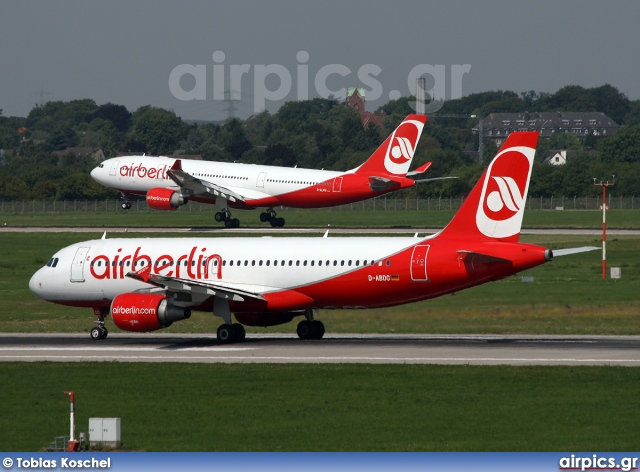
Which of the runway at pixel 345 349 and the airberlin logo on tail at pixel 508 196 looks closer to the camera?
the runway at pixel 345 349

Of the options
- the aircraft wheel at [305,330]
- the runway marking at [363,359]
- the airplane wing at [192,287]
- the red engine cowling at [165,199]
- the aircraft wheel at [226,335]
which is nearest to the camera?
the runway marking at [363,359]

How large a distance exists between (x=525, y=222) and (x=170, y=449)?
8216 centimetres

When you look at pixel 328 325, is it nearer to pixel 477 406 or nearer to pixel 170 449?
pixel 477 406

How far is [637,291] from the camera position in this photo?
54.0 m

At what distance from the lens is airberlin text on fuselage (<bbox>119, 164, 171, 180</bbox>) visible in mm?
89562

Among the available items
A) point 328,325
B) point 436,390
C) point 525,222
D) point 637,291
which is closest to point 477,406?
point 436,390

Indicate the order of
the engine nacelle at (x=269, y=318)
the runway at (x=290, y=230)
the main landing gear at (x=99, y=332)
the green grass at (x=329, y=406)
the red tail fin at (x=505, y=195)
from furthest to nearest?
the runway at (x=290, y=230) → the main landing gear at (x=99, y=332) → the engine nacelle at (x=269, y=318) → the red tail fin at (x=505, y=195) → the green grass at (x=329, y=406)

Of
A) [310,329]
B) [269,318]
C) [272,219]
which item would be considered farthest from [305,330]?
[272,219]

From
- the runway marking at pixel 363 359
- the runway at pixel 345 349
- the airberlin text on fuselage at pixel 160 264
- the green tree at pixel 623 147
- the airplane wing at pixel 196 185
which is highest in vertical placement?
the green tree at pixel 623 147

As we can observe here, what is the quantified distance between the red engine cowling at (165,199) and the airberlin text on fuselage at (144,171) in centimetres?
248

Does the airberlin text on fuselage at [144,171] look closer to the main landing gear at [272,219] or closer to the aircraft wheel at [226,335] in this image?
the main landing gear at [272,219]

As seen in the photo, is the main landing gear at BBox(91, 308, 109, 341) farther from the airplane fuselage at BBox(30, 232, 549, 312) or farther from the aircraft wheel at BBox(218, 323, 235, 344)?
the aircraft wheel at BBox(218, 323, 235, 344)

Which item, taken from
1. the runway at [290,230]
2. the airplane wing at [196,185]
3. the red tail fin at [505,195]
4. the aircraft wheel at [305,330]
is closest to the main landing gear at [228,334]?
the aircraft wheel at [305,330]

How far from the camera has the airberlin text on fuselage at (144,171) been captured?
89.6 meters
